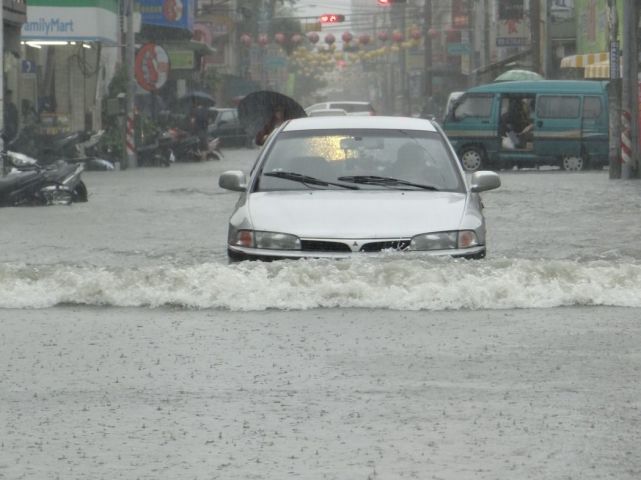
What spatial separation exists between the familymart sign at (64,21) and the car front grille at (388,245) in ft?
103

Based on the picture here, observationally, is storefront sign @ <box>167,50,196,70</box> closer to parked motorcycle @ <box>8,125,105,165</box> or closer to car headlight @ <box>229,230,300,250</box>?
parked motorcycle @ <box>8,125,105,165</box>

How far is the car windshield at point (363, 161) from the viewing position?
11930 mm

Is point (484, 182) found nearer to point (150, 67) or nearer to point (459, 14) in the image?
point (150, 67)

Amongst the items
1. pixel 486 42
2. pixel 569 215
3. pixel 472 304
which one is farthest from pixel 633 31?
pixel 486 42

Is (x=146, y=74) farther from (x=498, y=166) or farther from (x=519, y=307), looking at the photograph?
(x=519, y=307)

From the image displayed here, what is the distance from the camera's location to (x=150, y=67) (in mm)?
42906

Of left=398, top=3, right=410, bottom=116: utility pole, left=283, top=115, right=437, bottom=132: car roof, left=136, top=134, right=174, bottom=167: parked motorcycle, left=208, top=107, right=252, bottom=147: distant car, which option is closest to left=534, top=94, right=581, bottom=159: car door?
left=136, top=134, right=174, bottom=167: parked motorcycle

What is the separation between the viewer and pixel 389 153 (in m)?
12.3

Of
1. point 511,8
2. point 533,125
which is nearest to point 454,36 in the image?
point 511,8

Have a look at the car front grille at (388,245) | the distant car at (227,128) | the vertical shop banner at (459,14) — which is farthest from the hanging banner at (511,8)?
the car front grille at (388,245)

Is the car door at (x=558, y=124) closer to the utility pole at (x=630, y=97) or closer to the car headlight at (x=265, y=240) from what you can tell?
the utility pole at (x=630, y=97)

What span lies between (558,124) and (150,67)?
1122 cm

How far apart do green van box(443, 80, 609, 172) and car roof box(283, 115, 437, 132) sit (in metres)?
24.1

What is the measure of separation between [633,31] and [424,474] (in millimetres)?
27195
